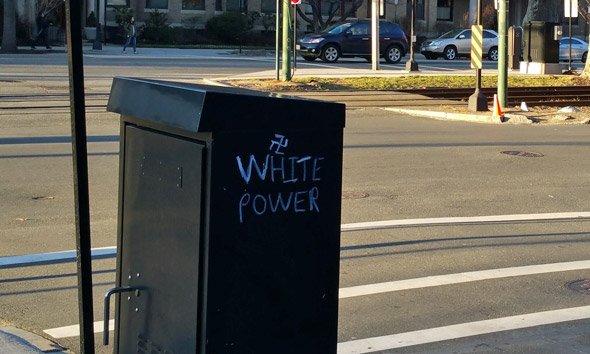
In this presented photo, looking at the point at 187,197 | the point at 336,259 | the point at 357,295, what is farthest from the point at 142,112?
the point at 357,295

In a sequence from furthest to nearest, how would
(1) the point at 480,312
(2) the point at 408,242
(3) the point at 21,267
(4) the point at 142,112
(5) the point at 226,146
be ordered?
(2) the point at 408,242 → (3) the point at 21,267 → (1) the point at 480,312 → (4) the point at 142,112 → (5) the point at 226,146

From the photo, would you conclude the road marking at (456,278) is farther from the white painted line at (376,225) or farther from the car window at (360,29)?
the car window at (360,29)

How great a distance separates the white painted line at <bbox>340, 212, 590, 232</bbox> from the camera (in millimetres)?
9875

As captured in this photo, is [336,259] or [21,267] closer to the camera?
[336,259]

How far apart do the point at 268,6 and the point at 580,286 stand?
53.8 m

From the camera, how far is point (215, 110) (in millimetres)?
3408

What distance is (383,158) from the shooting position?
14312 mm

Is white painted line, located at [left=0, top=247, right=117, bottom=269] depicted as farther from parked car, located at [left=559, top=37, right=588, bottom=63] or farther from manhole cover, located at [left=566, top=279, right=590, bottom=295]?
parked car, located at [left=559, top=37, right=588, bottom=63]

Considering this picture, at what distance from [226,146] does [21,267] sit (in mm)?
5186

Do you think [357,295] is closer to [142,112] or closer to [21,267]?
[21,267]

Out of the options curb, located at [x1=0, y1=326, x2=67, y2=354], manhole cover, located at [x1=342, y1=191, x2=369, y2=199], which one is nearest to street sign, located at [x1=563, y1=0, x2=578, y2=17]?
manhole cover, located at [x1=342, y1=191, x2=369, y2=199]

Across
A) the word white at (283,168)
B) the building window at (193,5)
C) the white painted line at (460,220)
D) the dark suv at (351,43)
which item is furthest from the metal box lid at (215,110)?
the building window at (193,5)

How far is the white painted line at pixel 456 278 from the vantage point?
7.62 m

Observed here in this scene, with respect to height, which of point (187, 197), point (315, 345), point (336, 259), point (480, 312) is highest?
point (187, 197)
